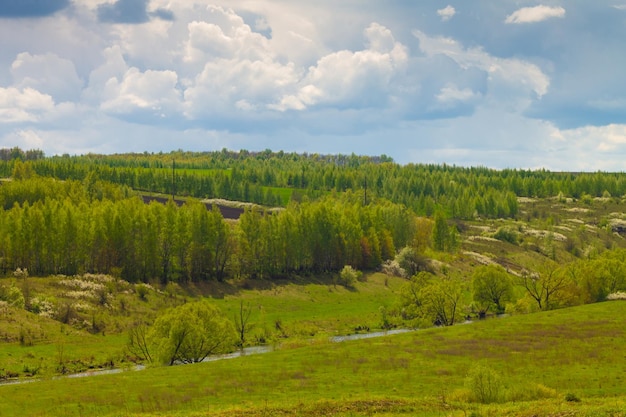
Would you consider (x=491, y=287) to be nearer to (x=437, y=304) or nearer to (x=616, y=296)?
(x=437, y=304)

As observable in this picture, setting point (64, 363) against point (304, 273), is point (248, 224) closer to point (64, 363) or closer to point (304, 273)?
point (304, 273)

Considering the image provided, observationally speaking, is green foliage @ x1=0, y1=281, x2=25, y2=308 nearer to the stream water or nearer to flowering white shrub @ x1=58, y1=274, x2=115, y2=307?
flowering white shrub @ x1=58, y1=274, x2=115, y2=307

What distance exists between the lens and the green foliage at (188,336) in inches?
3477

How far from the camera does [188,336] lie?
89.0 metres

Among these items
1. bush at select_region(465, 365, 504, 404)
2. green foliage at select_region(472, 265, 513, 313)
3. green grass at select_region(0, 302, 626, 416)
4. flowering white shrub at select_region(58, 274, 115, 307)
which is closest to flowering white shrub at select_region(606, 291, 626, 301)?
green foliage at select_region(472, 265, 513, 313)

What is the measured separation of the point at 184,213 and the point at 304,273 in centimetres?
3924

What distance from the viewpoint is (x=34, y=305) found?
117938 mm

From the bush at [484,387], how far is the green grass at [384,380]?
1259 millimetres

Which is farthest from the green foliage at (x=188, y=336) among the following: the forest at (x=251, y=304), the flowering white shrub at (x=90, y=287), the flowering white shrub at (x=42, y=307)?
the flowering white shrub at (x=90, y=287)

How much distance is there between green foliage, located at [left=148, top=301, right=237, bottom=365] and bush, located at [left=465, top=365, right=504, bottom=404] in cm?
4401

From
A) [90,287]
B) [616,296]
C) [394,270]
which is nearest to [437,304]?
[616,296]

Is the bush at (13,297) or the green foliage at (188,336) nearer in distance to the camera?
the green foliage at (188,336)

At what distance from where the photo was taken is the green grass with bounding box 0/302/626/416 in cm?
5497

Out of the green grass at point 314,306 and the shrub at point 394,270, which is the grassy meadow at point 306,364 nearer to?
the green grass at point 314,306
